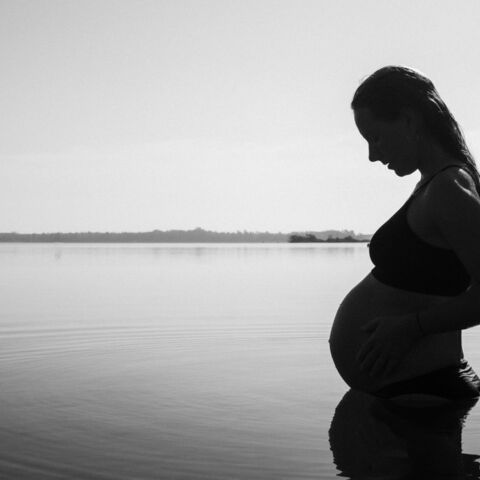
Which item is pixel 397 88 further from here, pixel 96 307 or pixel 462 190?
pixel 96 307

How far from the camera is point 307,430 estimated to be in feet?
14.8

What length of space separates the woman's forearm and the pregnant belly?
20 cm

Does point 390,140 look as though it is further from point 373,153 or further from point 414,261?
point 414,261

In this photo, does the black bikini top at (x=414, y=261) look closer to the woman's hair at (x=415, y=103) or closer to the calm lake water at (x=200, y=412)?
the woman's hair at (x=415, y=103)

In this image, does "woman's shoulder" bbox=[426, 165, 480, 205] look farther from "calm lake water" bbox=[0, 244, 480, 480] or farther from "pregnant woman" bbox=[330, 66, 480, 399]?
"calm lake water" bbox=[0, 244, 480, 480]

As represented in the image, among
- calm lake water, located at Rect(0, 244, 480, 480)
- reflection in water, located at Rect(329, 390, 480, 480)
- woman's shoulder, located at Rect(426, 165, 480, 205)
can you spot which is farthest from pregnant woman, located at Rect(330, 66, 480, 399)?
calm lake water, located at Rect(0, 244, 480, 480)

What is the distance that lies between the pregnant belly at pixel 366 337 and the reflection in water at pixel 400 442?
0.26 meters

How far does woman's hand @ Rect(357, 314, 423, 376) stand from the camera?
407cm

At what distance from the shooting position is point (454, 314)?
3.85 metres

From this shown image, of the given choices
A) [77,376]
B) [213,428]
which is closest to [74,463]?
[213,428]

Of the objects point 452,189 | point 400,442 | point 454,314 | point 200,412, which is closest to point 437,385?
point 400,442

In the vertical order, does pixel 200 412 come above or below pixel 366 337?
below

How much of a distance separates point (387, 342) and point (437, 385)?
1.53 feet

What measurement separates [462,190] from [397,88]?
0.71 meters
